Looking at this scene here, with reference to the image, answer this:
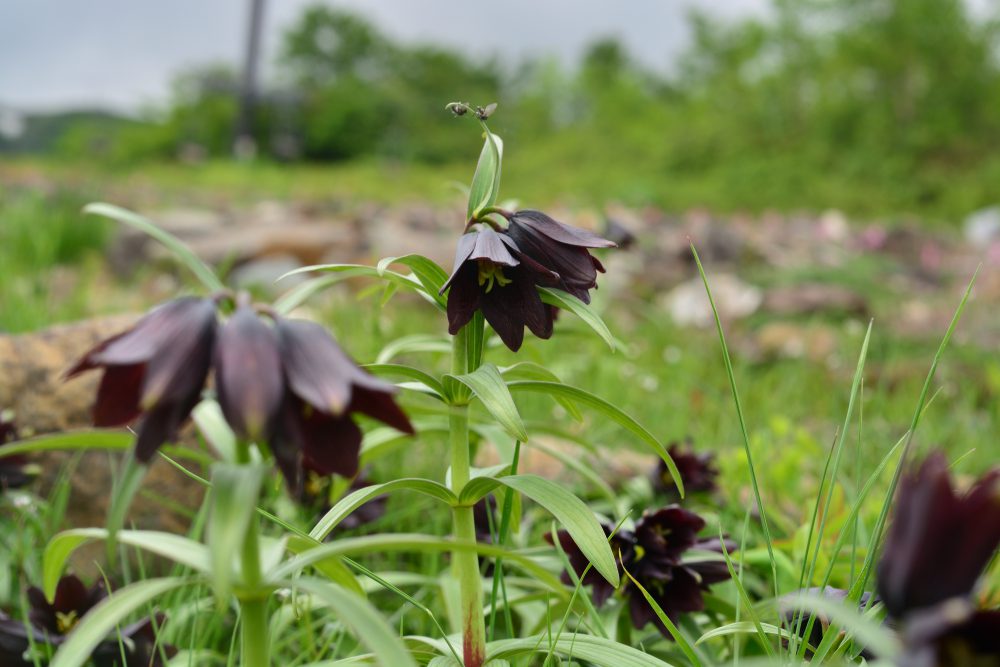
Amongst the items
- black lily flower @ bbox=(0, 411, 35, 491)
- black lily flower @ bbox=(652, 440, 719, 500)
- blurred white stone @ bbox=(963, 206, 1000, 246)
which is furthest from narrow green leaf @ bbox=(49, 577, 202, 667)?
blurred white stone @ bbox=(963, 206, 1000, 246)

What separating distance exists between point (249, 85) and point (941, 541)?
698 inches

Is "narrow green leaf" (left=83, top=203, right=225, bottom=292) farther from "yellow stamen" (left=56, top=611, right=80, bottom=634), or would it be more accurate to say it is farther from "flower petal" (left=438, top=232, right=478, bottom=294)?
"yellow stamen" (left=56, top=611, right=80, bottom=634)

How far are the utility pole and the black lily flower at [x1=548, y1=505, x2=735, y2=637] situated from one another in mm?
16261

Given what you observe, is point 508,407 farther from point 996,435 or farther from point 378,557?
point 996,435

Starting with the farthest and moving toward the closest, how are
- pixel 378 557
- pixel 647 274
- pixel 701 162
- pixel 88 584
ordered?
pixel 701 162 → pixel 647 274 → pixel 378 557 → pixel 88 584

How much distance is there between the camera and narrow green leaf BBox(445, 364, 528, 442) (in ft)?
2.52

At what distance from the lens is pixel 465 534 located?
35.4 inches

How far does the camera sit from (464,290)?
839 mm

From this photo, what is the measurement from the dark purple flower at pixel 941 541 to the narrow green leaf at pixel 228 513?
1.19ft

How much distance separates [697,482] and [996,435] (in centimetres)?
139

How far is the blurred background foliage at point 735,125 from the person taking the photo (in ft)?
39.2

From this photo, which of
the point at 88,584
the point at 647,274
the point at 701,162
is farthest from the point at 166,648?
the point at 701,162

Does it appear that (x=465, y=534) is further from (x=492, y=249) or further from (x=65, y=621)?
(x=65, y=621)

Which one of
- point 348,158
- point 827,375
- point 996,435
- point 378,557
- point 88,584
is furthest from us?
point 348,158
